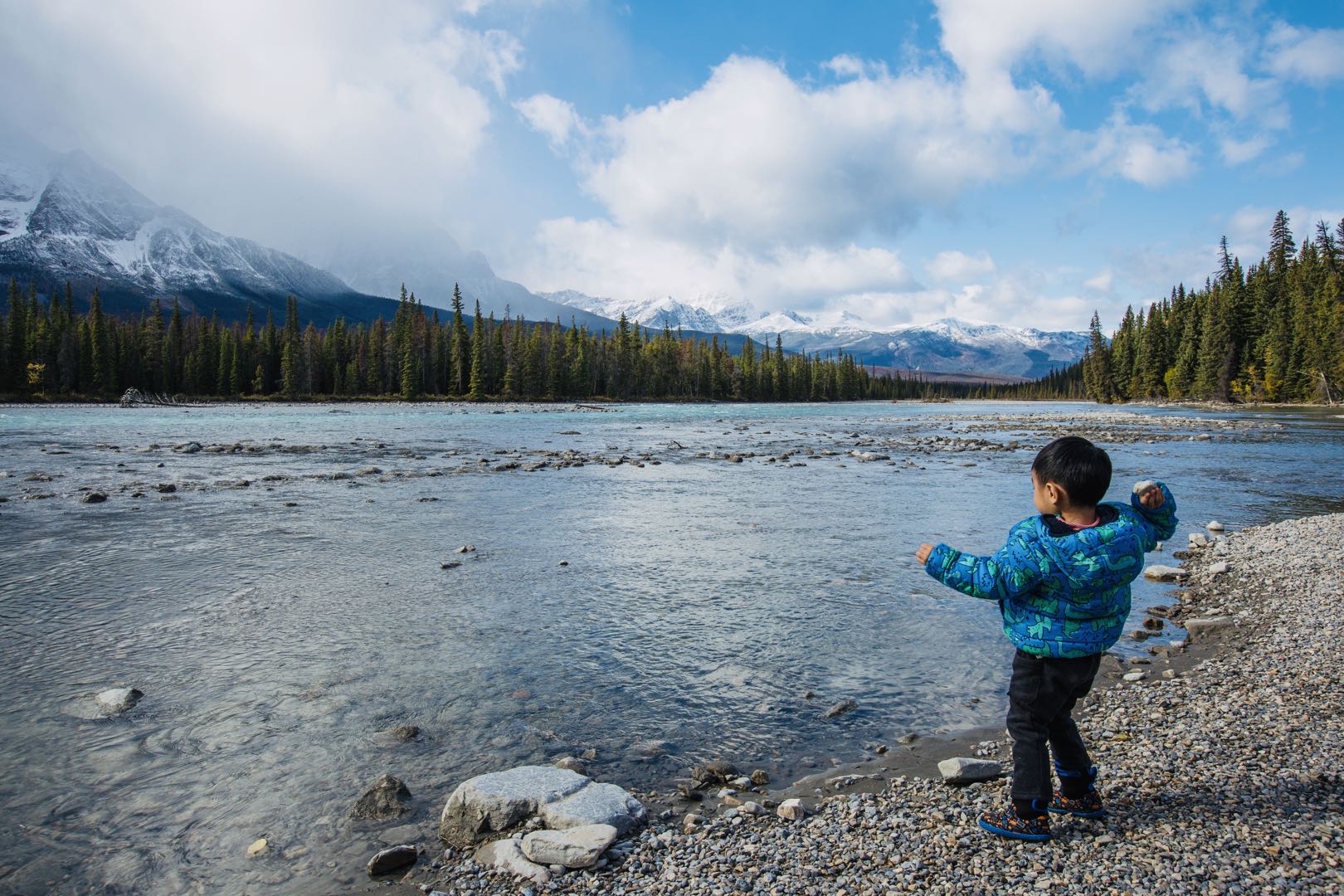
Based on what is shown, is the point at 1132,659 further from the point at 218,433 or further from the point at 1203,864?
the point at 218,433

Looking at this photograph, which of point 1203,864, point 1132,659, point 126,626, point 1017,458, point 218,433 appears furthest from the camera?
point 218,433

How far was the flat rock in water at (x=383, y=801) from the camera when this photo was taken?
4895mm

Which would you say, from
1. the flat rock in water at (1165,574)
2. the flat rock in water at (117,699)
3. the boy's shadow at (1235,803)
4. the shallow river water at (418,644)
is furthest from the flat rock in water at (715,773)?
the flat rock in water at (1165,574)

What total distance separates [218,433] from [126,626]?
3649 centimetres

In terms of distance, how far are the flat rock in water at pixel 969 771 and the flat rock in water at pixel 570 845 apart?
2.47m

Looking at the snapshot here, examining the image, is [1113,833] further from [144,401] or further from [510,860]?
[144,401]

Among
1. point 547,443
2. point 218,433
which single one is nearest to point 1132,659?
point 547,443

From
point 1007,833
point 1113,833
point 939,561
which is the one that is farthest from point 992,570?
point 1113,833

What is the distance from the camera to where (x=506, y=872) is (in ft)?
13.6

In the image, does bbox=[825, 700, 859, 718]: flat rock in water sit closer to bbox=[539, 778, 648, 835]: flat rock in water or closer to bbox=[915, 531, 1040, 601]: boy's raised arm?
bbox=[539, 778, 648, 835]: flat rock in water

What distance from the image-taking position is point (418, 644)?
820cm

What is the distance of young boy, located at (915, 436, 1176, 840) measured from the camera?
4.07m

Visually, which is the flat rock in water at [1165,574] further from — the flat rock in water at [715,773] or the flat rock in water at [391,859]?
the flat rock in water at [391,859]

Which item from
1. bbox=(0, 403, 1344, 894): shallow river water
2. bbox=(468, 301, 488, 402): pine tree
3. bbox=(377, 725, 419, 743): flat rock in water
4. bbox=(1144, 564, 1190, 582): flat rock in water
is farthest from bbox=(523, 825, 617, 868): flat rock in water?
bbox=(468, 301, 488, 402): pine tree
